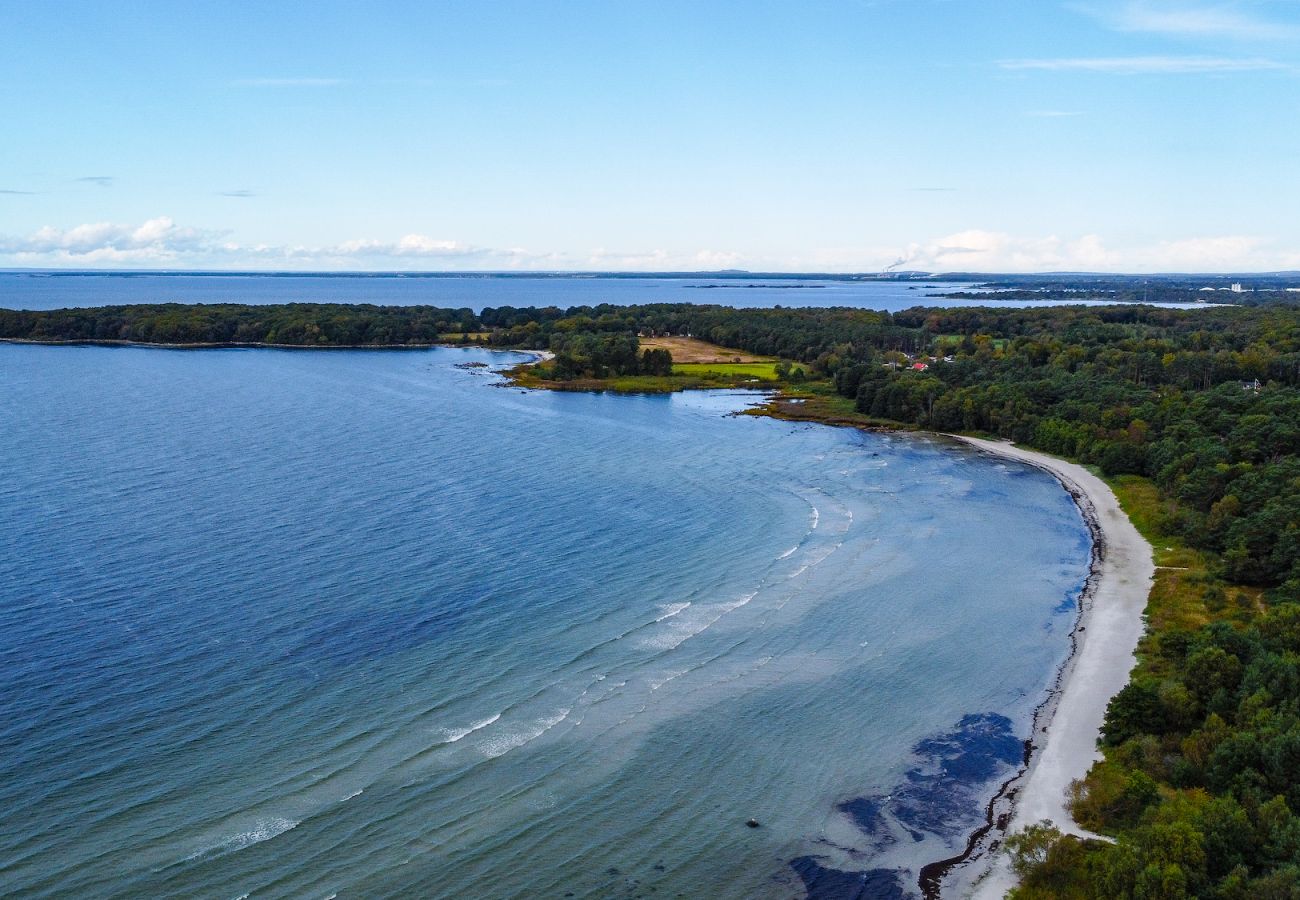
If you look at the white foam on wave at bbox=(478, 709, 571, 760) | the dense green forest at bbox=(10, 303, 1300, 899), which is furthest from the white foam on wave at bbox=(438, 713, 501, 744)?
the dense green forest at bbox=(10, 303, 1300, 899)

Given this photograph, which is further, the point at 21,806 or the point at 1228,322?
the point at 1228,322

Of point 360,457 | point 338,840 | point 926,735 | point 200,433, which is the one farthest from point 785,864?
point 200,433

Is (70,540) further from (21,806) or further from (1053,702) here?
(1053,702)

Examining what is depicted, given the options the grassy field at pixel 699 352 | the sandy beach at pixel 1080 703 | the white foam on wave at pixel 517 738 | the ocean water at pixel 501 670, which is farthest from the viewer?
the grassy field at pixel 699 352

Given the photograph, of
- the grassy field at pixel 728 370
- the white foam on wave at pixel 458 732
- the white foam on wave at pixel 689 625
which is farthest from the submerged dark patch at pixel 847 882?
the grassy field at pixel 728 370

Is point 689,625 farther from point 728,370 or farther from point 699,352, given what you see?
point 699,352

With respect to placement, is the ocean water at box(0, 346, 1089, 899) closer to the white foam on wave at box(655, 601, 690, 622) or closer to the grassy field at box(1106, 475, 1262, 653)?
the white foam on wave at box(655, 601, 690, 622)

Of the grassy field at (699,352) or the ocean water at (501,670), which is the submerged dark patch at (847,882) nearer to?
the ocean water at (501,670)
